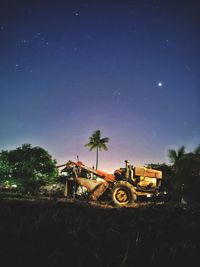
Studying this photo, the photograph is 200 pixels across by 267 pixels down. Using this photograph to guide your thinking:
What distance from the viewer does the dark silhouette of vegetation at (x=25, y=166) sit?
30984mm

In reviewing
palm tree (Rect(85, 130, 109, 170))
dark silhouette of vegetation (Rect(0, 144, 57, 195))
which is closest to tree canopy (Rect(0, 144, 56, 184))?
dark silhouette of vegetation (Rect(0, 144, 57, 195))

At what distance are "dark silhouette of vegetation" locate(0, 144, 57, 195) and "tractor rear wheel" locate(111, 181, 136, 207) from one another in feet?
71.5

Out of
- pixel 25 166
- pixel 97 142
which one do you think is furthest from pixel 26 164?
pixel 97 142

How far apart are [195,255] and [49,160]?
33658 millimetres

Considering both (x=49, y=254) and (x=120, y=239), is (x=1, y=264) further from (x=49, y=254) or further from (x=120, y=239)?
(x=120, y=239)

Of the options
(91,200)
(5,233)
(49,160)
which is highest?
(49,160)

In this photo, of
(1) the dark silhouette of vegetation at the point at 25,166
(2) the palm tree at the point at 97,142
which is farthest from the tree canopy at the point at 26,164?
(2) the palm tree at the point at 97,142

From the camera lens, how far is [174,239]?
2764mm

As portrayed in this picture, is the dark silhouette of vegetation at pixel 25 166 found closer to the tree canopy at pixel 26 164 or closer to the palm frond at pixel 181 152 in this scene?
the tree canopy at pixel 26 164

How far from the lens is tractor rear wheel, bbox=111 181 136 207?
11.3 meters

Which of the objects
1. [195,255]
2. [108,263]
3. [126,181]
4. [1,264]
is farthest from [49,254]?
[126,181]

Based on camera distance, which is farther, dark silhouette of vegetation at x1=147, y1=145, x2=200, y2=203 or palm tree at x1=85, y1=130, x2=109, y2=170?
palm tree at x1=85, y1=130, x2=109, y2=170

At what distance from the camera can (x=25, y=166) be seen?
3147cm

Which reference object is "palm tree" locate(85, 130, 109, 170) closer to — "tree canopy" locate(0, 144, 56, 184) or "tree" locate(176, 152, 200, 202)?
"tree canopy" locate(0, 144, 56, 184)
